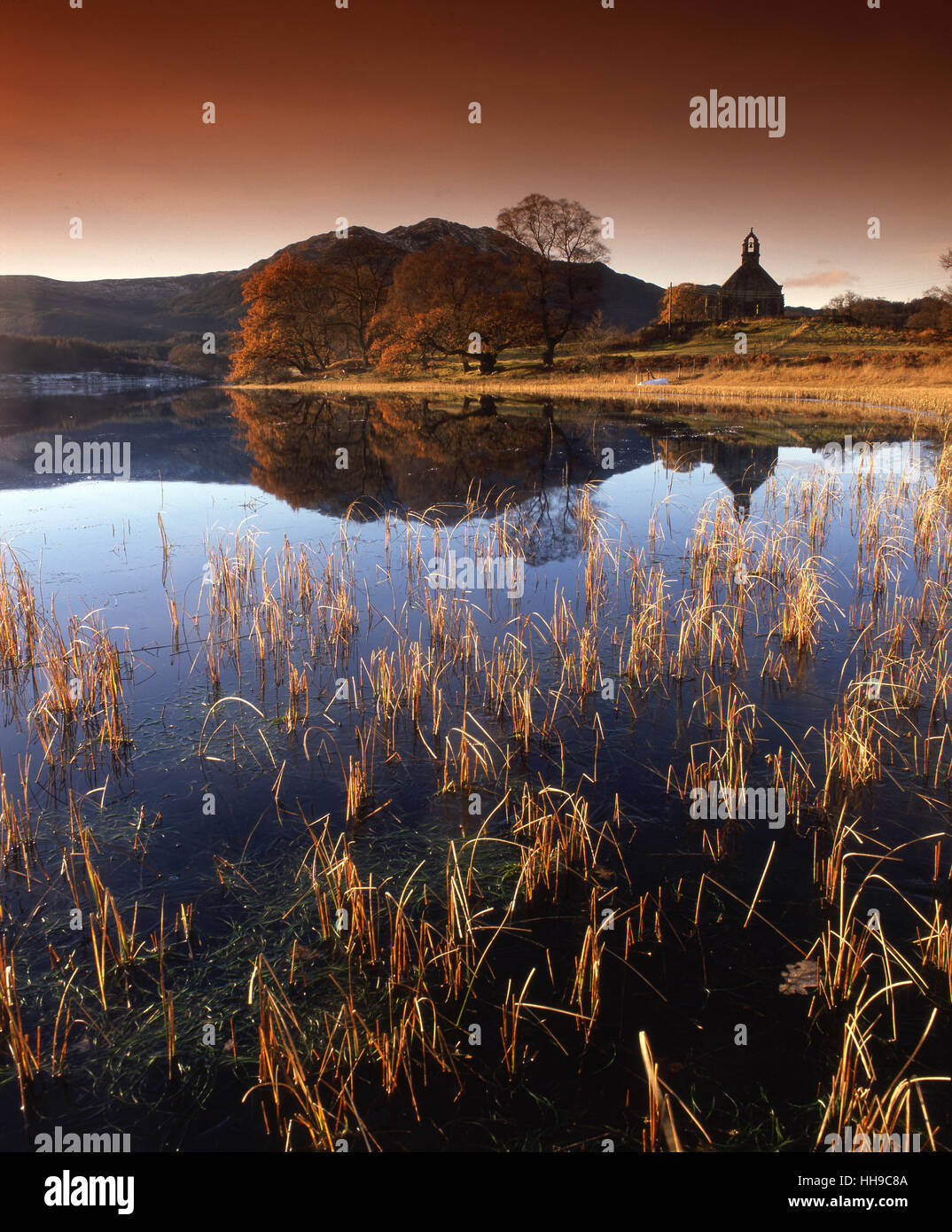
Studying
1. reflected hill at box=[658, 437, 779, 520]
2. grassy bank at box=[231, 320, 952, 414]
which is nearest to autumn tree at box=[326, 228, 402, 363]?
grassy bank at box=[231, 320, 952, 414]

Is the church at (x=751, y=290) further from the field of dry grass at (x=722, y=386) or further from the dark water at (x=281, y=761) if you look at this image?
the dark water at (x=281, y=761)

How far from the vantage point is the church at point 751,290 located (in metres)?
105

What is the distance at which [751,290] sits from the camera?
362ft

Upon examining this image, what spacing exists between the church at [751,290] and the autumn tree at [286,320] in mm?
61363

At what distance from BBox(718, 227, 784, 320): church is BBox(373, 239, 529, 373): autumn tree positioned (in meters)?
56.7

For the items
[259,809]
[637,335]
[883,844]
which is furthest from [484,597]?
[637,335]

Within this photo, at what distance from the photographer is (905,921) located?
4.32 meters

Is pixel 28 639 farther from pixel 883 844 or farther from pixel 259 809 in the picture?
pixel 883 844

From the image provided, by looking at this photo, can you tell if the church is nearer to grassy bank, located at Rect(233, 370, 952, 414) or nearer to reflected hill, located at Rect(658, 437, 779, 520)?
grassy bank, located at Rect(233, 370, 952, 414)

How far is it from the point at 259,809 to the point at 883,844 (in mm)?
4313

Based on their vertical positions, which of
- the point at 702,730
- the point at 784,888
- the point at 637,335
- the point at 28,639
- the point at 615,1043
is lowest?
the point at 615,1043

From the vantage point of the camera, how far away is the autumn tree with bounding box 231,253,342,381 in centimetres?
6053

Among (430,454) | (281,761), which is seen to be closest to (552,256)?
(430,454)

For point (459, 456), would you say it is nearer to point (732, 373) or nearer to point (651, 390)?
point (651, 390)
